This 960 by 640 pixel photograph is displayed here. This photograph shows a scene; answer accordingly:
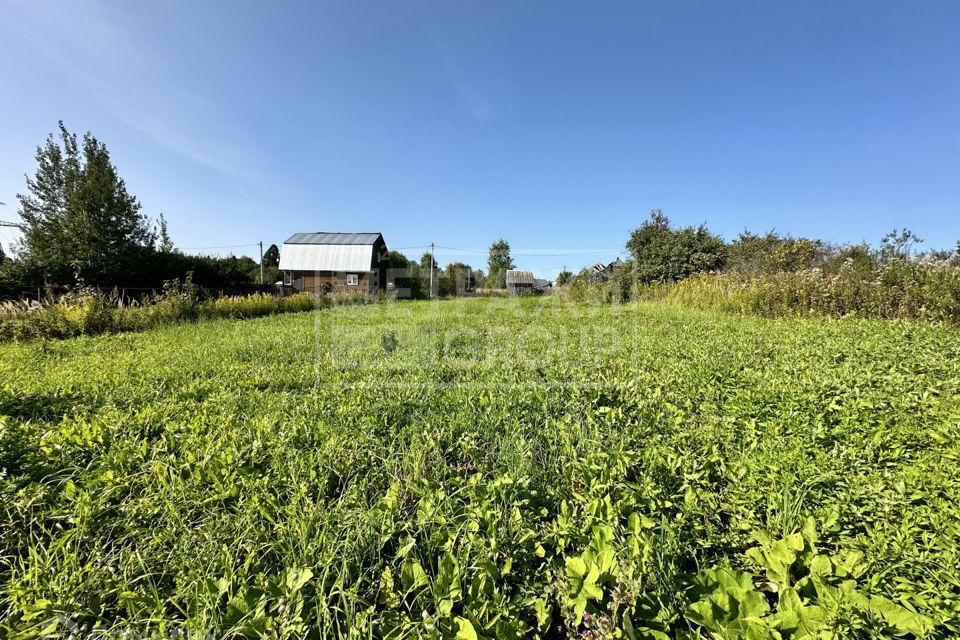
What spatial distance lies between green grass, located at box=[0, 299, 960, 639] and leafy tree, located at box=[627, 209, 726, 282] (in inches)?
607

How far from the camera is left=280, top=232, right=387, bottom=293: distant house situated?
81.6 ft

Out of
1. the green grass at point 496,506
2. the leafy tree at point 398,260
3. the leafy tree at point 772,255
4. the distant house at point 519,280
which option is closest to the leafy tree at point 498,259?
the distant house at point 519,280

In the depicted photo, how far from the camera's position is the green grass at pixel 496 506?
1161 mm

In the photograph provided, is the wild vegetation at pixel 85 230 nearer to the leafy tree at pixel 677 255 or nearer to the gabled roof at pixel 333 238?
the gabled roof at pixel 333 238

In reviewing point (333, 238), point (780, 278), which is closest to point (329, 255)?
point (333, 238)

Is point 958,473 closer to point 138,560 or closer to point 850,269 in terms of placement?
point 138,560

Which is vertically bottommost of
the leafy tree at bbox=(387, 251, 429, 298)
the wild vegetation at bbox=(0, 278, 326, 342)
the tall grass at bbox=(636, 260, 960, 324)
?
the wild vegetation at bbox=(0, 278, 326, 342)

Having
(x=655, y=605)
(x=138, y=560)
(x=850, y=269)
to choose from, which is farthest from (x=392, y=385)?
(x=850, y=269)

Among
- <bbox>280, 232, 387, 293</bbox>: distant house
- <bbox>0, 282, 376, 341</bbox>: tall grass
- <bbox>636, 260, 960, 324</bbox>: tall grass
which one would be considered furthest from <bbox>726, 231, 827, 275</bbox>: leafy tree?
<bbox>280, 232, 387, 293</bbox>: distant house

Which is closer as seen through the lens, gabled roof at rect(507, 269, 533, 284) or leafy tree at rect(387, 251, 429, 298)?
leafy tree at rect(387, 251, 429, 298)

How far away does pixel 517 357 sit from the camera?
4.80m

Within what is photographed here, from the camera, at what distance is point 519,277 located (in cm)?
4284

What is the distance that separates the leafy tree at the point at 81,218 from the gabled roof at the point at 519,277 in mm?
31182

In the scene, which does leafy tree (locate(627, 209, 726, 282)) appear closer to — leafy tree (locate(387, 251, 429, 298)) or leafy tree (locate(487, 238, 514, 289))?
leafy tree (locate(387, 251, 429, 298))
